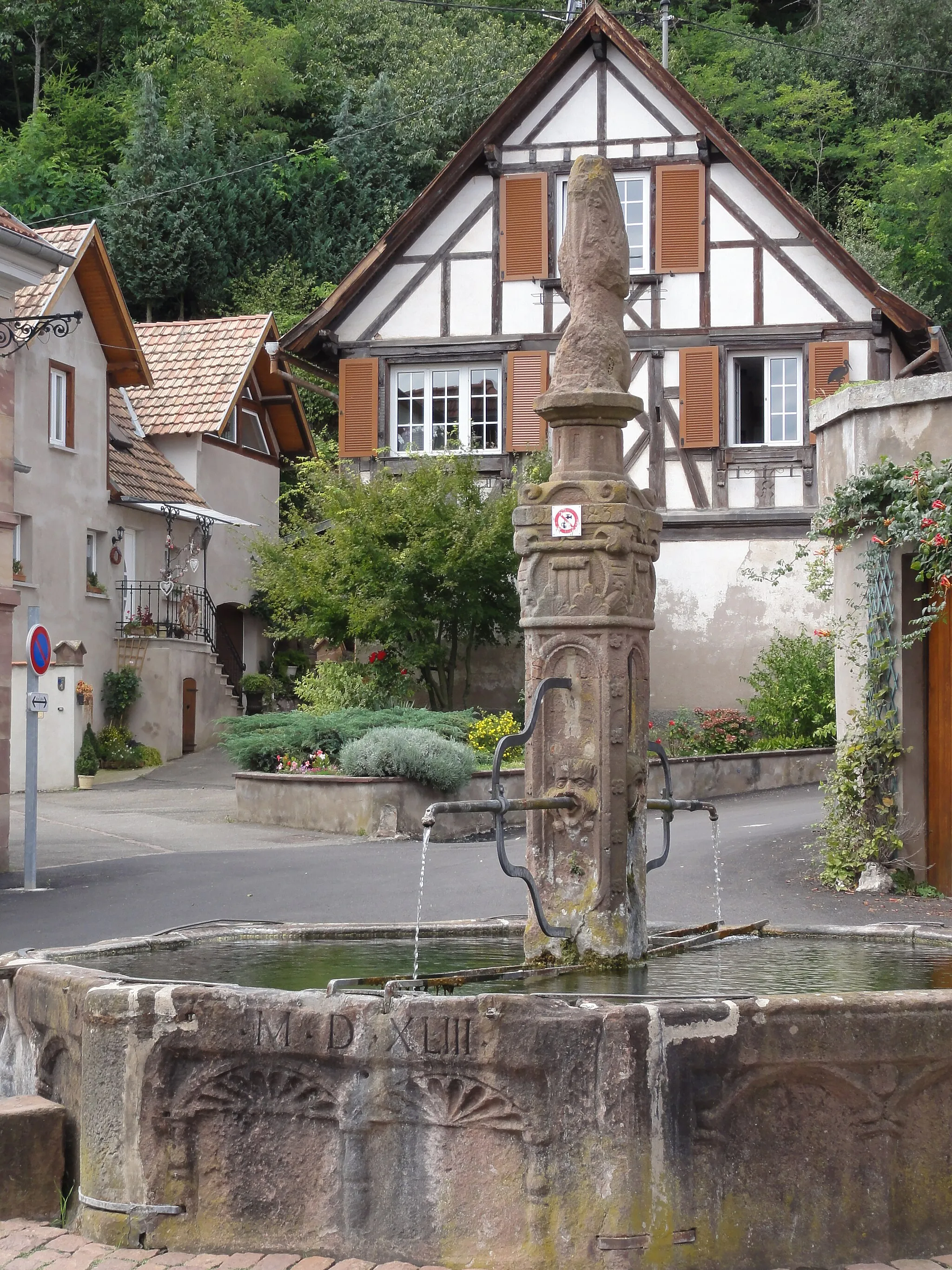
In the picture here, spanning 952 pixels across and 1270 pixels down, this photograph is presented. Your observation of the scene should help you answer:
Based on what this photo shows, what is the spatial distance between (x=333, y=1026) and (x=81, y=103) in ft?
144

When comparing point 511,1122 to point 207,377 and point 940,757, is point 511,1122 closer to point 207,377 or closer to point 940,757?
point 940,757

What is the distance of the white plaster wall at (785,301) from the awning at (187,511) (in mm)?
10465

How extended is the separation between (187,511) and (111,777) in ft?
18.1

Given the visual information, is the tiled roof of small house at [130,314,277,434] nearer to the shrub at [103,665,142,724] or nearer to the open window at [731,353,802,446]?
the shrub at [103,665,142,724]

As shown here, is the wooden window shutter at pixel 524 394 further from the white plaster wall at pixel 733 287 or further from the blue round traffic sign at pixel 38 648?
the blue round traffic sign at pixel 38 648

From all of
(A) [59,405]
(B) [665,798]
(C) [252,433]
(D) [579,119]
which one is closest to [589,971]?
(B) [665,798]

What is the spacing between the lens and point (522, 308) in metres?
25.4

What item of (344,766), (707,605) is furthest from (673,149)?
(344,766)

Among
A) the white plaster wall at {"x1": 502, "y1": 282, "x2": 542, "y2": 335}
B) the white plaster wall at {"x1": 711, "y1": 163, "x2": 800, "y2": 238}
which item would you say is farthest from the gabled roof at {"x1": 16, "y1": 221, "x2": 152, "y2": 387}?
the white plaster wall at {"x1": 711, "y1": 163, "x2": 800, "y2": 238}

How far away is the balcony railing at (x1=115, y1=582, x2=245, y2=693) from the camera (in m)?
27.5

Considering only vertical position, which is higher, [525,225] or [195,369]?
[525,225]

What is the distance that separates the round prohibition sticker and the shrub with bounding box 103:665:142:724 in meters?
21.4

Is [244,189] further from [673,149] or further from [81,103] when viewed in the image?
[673,149]

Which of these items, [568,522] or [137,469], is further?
[137,469]
